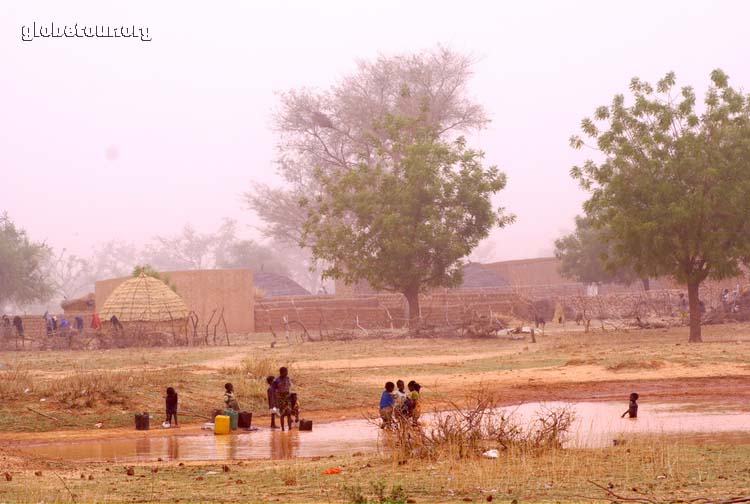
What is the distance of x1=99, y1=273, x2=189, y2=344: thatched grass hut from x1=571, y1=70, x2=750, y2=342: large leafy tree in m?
17.2

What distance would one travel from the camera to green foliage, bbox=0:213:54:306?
65.1 metres

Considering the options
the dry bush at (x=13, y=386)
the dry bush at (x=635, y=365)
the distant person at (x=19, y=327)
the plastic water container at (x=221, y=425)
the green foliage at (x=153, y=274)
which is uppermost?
the green foliage at (x=153, y=274)

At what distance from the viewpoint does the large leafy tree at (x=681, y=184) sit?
106ft

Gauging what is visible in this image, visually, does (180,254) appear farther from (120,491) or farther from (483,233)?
(120,491)

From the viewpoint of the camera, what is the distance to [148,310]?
141 ft

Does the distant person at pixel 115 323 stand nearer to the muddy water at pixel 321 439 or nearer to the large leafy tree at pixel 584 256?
the muddy water at pixel 321 439

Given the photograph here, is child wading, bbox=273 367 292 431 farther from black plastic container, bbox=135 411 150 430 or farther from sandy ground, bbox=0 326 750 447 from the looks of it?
black plastic container, bbox=135 411 150 430

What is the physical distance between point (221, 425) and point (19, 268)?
51617 millimetres

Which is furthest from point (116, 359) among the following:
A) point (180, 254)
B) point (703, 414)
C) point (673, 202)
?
point (180, 254)

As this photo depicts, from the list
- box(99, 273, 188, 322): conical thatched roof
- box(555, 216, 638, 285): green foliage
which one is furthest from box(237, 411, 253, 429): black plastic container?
box(555, 216, 638, 285): green foliage

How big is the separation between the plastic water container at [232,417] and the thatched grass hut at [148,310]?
76.8ft

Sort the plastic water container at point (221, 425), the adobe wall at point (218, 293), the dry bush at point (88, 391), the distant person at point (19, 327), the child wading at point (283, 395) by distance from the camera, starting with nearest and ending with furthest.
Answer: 1. the plastic water container at point (221, 425)
2. the child wading at point (283, 395)
3. the dry bush at point (88, 391)
4. the distant person at point (19, 327)
5. the adobe wall at point (218, 293)

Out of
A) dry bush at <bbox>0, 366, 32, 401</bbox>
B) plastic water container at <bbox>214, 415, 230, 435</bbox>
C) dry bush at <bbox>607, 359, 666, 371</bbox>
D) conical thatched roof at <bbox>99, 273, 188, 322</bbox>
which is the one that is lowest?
plastic water container at <bbox>214, 415, 230, 435</bbox>

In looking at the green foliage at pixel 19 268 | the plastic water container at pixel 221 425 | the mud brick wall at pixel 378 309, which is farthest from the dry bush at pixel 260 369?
the green foliage at pixel 19 268
